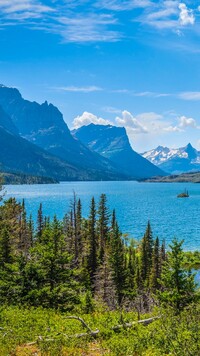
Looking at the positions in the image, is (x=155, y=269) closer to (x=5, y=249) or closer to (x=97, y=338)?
(x=5, y=249)

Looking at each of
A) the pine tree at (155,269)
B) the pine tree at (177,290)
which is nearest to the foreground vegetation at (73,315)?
the pine tree at (177,290)

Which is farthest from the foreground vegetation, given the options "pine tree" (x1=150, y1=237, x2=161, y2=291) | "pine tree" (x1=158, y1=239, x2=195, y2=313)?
"pine tree" (x1=150, y1=237, x2=161, y2=291)

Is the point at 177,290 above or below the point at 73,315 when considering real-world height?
below

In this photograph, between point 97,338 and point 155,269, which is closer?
point 97,338

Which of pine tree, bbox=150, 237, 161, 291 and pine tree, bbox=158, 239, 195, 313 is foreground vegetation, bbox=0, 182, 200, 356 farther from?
pine tree, bbox=150, 237, 161, 291

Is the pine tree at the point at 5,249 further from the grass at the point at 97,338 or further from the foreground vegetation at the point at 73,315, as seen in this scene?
the grass at the point at 97,338

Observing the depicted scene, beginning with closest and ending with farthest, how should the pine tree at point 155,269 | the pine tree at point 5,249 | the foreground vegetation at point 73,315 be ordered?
the foreground vegetation at point 73,315 < the pine tree at point 5,249 < the pine tree at point 155,269

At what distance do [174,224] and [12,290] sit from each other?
134 meters

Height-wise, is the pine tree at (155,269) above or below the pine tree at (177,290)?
below

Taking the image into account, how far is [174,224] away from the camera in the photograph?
153m

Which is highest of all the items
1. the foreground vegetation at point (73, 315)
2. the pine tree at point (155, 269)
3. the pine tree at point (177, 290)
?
the foreground vegetation at point (73, 315)

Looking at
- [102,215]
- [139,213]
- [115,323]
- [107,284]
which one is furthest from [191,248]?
[115,323]

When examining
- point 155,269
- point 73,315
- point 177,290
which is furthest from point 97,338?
point 155,269

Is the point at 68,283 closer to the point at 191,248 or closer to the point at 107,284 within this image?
the point at 107,284
